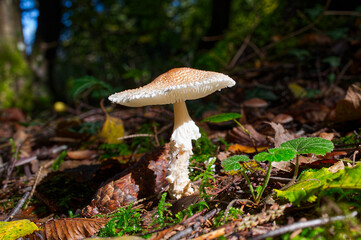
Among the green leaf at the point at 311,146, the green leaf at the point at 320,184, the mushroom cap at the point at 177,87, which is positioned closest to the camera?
the green leaf at the point at 320,184

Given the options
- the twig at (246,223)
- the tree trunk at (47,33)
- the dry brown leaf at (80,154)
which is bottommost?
the twig at (246,223)

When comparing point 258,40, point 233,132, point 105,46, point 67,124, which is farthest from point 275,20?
point 105,46

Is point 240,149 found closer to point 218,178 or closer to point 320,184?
point 218,178

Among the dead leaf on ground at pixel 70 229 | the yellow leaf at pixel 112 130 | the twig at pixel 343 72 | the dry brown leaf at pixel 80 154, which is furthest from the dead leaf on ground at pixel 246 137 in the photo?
the twig at pixel 343 72

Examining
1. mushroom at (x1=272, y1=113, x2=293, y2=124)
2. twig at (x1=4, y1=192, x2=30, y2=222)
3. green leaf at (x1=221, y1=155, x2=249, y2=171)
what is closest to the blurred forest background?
mushroom at (x1=272, y1=113, x2=293, y2=124)

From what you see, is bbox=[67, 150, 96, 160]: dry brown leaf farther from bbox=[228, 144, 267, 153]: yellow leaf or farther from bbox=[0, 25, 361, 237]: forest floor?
bbox=[228, 144, 267, 153]: yellow leaf

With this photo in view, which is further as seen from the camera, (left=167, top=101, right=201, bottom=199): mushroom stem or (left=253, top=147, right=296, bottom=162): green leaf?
(left=167, top=101, right=201, bottom=199): mushroom stem

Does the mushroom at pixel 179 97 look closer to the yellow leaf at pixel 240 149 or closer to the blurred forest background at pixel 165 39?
the yellow leaf at pixel 240 149
